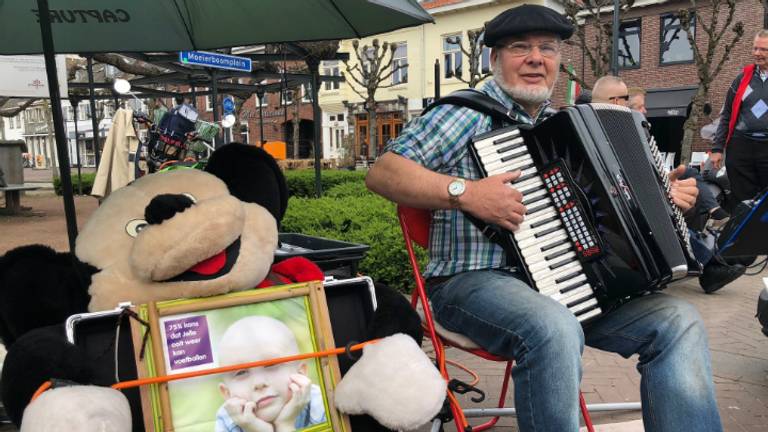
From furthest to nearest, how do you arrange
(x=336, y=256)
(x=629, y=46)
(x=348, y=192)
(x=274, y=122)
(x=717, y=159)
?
(x=274, y=122)
(x=629, y=46)
(x=348, y=192)
(x=717, y=159)
(x=336, y=256)

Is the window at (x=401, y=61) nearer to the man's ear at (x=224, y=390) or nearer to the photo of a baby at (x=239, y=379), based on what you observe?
the photo of a baby at (x=239, y=379)

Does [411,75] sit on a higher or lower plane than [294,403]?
higher

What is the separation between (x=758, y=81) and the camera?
5.26m

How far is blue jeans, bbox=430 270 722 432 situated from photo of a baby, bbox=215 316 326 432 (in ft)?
2.07

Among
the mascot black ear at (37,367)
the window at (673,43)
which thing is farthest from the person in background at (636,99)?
the window at (673,43)

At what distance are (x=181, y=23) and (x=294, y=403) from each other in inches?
81.4

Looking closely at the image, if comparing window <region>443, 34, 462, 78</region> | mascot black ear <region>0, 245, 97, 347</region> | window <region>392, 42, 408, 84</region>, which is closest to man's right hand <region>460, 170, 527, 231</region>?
mascot black ear <region>0, 245, 97, 347</region>

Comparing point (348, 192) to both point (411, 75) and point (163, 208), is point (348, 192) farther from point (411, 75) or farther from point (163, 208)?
point (411, 75)

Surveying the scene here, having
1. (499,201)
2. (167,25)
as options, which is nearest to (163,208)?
(499,201)

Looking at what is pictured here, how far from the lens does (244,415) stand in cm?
166

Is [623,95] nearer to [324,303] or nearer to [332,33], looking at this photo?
[332,33]

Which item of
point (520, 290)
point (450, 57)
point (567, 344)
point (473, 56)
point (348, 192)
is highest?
point (450, 57)

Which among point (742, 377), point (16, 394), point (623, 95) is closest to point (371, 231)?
point (623, 95)

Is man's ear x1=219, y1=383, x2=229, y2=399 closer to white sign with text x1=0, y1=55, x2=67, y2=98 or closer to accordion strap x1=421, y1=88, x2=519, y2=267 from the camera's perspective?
accordion strap x1=421, y1=88, x2=519, y2=267
